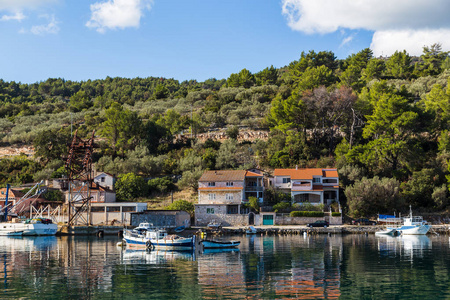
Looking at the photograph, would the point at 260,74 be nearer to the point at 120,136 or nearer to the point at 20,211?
the point at 120,136

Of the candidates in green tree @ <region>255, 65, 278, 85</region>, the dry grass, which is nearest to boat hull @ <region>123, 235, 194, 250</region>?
the dry grass

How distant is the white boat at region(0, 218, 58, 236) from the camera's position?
68.6 meters

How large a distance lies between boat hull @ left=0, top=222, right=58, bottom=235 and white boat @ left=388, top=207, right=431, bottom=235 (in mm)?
50793

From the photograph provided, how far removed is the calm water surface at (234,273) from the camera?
2586cm

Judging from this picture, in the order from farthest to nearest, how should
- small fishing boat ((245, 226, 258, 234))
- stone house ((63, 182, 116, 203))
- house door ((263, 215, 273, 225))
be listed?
stone house ((63, 182, 116, 203)) → house door ((263, 215, 273, 225)) → small fishing boat ((245, 226, 258, 234))

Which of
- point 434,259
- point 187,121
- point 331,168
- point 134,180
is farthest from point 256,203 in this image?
point 187,121

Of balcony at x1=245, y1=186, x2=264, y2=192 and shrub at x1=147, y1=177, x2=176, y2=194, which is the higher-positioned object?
shrub at x1=147, y1=177, x2=176, y2=194

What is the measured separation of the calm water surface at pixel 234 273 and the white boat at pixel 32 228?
1828cm

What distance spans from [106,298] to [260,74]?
134 meters

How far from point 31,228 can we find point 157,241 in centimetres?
2880

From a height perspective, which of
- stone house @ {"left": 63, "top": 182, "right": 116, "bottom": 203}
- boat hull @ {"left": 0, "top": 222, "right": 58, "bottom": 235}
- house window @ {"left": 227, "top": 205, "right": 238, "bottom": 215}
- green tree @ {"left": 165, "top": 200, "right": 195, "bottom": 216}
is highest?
stone house @ {"left": 63, "top": 182, "right": 116, "bottom": 203}

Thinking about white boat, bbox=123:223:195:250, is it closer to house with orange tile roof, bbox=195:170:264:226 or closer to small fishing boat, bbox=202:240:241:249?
small fishing boat, bbox=202:240:241:249

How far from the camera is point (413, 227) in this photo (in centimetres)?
6656

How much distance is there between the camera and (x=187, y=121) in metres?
115
